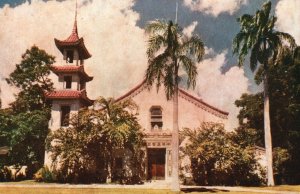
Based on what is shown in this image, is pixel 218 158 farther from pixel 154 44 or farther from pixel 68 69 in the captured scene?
pixel 68 69

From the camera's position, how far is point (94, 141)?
92.7 feet

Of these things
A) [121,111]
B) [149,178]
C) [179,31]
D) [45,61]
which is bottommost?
[149,178]

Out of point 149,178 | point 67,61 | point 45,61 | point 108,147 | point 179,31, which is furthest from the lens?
point 45,61

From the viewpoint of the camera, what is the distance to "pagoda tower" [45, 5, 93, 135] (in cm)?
3159

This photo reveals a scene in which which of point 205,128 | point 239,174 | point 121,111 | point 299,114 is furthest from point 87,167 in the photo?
point 299,114

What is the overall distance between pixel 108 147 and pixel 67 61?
9631 mm

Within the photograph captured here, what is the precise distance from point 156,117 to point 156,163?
4.27 metres

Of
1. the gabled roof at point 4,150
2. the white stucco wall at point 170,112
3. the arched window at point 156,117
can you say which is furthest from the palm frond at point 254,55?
the gabled roof at point 4,150

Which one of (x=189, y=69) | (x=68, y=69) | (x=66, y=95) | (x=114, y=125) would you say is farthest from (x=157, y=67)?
(x=68, y=69)

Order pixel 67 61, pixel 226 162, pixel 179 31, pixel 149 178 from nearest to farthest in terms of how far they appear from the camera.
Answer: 1. pixel 179 31
2. pixel 226 162
3. pixel 149 178
4. pixel 67 61

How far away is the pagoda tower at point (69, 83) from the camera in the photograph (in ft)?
104

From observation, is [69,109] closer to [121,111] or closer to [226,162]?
[121,111]

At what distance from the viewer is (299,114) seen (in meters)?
34.9

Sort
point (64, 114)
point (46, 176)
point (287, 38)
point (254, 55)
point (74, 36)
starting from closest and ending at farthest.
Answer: point (46, 176) → point (287, 38) → point (254, 55) → point (64, 114) → point (74, 36)
